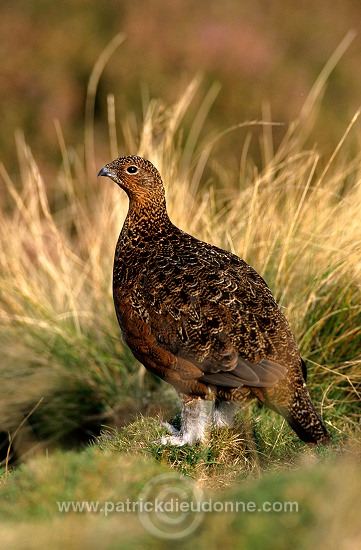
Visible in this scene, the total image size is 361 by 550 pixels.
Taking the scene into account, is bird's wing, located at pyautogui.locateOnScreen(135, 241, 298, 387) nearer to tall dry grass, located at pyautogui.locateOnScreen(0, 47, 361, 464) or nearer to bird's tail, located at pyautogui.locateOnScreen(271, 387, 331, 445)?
bird's tail, located at pyautogui.locateOnScreen(271, 387, 331, 445)

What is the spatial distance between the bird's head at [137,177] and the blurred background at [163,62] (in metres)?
8.65

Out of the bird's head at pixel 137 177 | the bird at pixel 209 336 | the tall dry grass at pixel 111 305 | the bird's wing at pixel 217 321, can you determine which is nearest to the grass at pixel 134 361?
the tall dry grass at pixel 111 305

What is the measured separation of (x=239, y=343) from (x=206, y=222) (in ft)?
5.84

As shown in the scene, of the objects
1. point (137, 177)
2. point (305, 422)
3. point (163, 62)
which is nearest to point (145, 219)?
point (137, 177)

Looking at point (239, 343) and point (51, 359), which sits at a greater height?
point (239, 343)

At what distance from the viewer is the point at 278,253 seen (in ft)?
17.8

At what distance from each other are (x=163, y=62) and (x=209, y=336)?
11305 millimetres

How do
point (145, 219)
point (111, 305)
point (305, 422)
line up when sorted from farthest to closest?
point (111, 305) < point (145, 219) < point (305, 422)

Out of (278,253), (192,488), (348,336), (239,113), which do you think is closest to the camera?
(192,488)

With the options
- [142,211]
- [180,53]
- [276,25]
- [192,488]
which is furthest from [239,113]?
[192,488]

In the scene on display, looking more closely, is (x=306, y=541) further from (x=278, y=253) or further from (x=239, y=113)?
(x=239, y=113)

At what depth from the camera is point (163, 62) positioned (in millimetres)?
14641

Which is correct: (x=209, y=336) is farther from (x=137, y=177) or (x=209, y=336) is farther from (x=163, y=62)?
(x=163, y=62)

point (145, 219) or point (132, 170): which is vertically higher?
point (132, 170)
